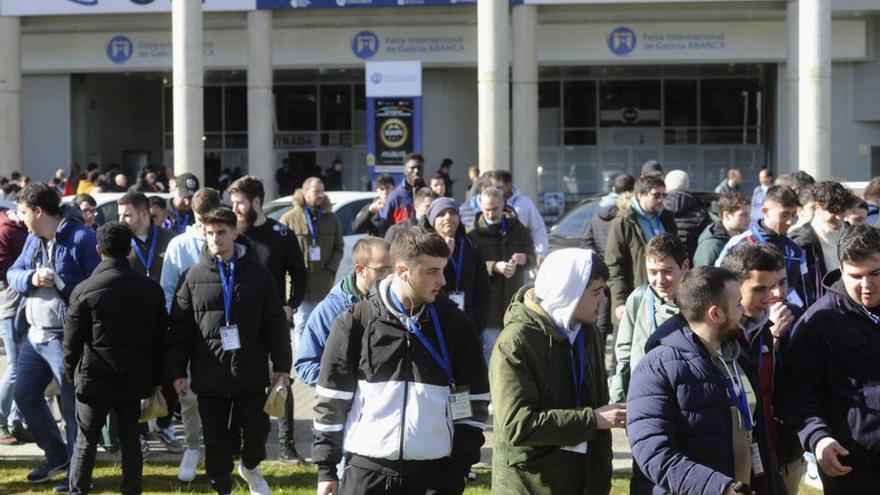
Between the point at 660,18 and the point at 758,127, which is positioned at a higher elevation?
the point at 660,18

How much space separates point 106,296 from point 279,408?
1.23 metres

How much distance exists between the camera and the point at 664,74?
3697cm

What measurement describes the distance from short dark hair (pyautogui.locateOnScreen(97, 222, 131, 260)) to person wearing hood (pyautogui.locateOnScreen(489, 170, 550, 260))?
4119mm

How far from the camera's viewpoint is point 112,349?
24.3 ft

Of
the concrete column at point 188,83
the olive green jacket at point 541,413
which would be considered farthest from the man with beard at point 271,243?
the concrete column at point 188,83

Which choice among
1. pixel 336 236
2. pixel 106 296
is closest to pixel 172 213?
pixel 336 236

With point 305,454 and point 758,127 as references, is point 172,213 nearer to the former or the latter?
point 305,454

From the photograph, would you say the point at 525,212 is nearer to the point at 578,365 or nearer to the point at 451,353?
the point at 451,353

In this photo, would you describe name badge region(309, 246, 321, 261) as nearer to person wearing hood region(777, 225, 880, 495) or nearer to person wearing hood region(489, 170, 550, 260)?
person wearing hood region(489, 170, 550, 260)

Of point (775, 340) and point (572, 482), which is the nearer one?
point (572, 482)

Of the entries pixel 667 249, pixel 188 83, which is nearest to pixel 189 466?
pixel 667 249

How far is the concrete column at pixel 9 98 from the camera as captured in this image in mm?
30734

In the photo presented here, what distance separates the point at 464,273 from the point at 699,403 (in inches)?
182

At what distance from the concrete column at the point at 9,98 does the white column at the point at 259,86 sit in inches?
235
